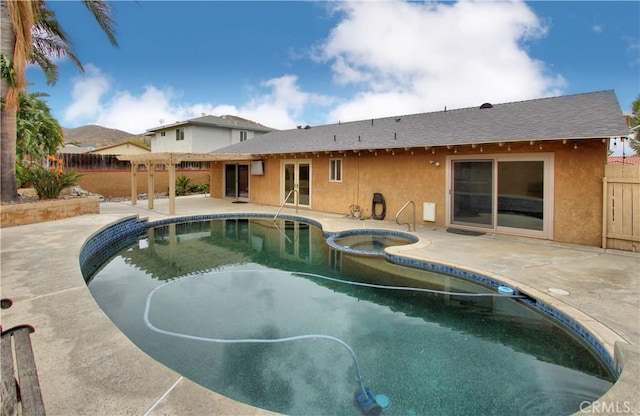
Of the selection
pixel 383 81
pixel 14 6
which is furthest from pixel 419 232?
pixel 383 81

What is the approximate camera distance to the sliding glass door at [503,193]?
8.55 m

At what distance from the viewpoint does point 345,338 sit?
430 centimetres

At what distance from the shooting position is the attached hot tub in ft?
27.8

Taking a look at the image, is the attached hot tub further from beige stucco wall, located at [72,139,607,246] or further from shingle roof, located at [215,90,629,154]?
shingle roof, located at [215,90,629,154]

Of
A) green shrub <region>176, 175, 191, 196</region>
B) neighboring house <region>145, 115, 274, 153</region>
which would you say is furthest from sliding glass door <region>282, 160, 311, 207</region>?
neighboring house <region>145, 115, 274, 153</region>

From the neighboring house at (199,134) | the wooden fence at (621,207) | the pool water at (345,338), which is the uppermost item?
the neighboring house at (199,134)

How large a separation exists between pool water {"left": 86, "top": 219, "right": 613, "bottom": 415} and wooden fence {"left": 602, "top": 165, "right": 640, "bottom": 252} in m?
4.05

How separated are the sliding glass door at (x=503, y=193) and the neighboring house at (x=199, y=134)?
765 inches

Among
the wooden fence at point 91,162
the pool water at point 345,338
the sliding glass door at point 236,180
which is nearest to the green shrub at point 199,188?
the wooden fence at point 91,162

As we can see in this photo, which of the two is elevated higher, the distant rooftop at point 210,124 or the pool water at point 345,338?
the distant rooftop at point 210,124

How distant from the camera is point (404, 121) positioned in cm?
1362

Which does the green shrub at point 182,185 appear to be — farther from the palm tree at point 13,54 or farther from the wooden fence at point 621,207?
the wooden fence at point 621,207

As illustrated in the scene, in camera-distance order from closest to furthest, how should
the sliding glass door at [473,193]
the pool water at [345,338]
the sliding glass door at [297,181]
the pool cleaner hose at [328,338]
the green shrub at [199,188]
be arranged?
the pool cleaner hose at [328,338] → the pool water at [345,338] → the sliding glass door at [473,193] → the sliding glass door at [297,181] → the green shrub at [199,188]

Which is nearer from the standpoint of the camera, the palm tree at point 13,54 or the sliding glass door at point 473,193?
the palm tree at point 13,54
